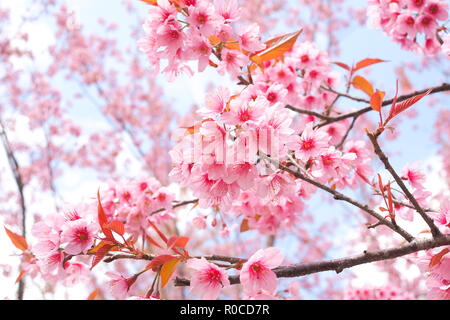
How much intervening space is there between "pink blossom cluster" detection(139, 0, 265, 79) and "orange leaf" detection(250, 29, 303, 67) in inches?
1.5

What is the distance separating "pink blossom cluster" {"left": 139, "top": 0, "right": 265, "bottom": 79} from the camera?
4.30ft

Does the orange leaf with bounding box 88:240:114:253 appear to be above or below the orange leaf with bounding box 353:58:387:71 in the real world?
below

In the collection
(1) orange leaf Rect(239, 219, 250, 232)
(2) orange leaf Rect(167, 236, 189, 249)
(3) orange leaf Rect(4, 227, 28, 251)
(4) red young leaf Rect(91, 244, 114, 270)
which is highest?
(1) orange leaf Rect(239, 219, 250, 232)

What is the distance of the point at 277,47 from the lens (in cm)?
142

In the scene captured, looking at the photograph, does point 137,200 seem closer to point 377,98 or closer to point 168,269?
point 168,269

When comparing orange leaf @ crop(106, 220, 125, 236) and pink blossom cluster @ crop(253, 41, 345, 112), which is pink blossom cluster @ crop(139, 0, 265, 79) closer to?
pink blossom cluster @ crop(253, 41, 345, 112)

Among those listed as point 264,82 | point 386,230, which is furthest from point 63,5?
point 386,230

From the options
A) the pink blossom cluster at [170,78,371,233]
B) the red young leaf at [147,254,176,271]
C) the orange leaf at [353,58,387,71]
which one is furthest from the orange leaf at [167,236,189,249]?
the orange leaf at [353,58,387,71]

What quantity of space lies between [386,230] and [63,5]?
8.49 meters

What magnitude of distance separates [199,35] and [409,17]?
1484mm

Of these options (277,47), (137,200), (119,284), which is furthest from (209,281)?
(277,47)

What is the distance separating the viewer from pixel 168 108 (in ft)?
31.5

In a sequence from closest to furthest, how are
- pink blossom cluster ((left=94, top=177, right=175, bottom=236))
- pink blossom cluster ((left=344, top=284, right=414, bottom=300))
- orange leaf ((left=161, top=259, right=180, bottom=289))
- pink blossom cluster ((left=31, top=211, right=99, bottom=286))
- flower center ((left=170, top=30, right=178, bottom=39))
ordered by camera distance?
→ orange leaf ((left=161, top=259, right=180, bottom=289)) < pink blossom cluster ((left=31, top=211, right=99, bottom=286)) < flower center ((left=170, top=30, right=178, bottom=39)) < pink blossom cluster ((left=94, top=177, right=175, bottom=236)) < pink blossom cluster ((left=344, top=284, right=414, bottom=300))
